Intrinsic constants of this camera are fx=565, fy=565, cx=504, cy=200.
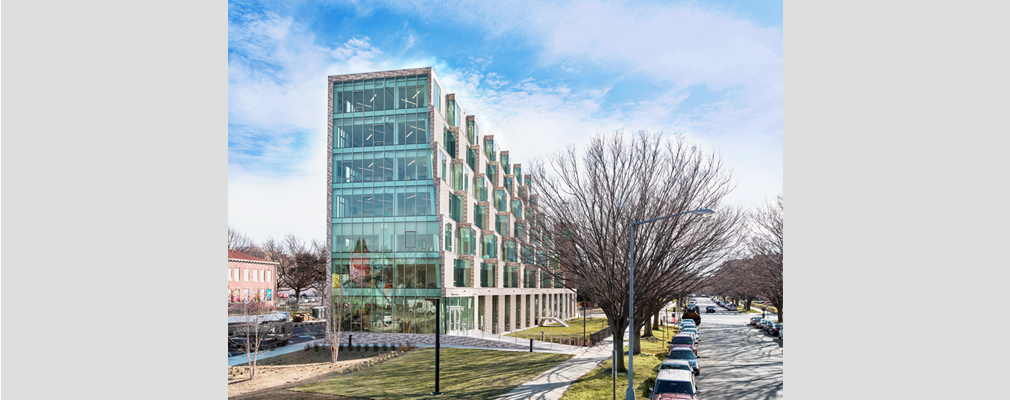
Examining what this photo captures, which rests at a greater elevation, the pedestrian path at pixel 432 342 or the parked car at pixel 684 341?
the parked car at pixel 684 341

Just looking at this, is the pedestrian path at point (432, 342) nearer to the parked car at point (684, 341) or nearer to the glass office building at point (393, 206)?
the glass office building at point (393, 206)

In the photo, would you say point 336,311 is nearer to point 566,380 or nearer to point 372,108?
point 372,108

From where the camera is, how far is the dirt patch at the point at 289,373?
20.7 m

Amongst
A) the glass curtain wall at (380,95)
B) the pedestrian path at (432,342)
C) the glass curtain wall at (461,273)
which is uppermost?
the glass curtain wall at (380,95)

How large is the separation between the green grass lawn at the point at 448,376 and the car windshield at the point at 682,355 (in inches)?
230

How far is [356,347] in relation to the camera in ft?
122

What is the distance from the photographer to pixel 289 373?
26.3 metres

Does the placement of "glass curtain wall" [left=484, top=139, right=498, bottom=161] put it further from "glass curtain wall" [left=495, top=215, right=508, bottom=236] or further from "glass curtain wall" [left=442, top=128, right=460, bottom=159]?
"glass curtain wall" [left=442, top=128, right=460, bottom=159]

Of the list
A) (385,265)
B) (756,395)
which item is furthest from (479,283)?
(756,395)

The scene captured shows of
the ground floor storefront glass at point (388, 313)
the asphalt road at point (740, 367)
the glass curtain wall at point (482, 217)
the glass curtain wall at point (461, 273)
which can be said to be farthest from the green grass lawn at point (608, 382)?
the glass curtain wall at point (482, 217)

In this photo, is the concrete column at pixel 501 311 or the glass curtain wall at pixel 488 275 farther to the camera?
the concrete column at pixel 501 311

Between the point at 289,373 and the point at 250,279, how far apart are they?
5203 cm

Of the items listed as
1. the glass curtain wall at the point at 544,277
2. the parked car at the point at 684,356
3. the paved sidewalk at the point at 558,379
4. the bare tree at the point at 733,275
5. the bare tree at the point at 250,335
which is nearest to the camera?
the paved sidewalk at the point at 558,379

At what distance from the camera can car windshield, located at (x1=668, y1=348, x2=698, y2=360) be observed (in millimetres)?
26159
